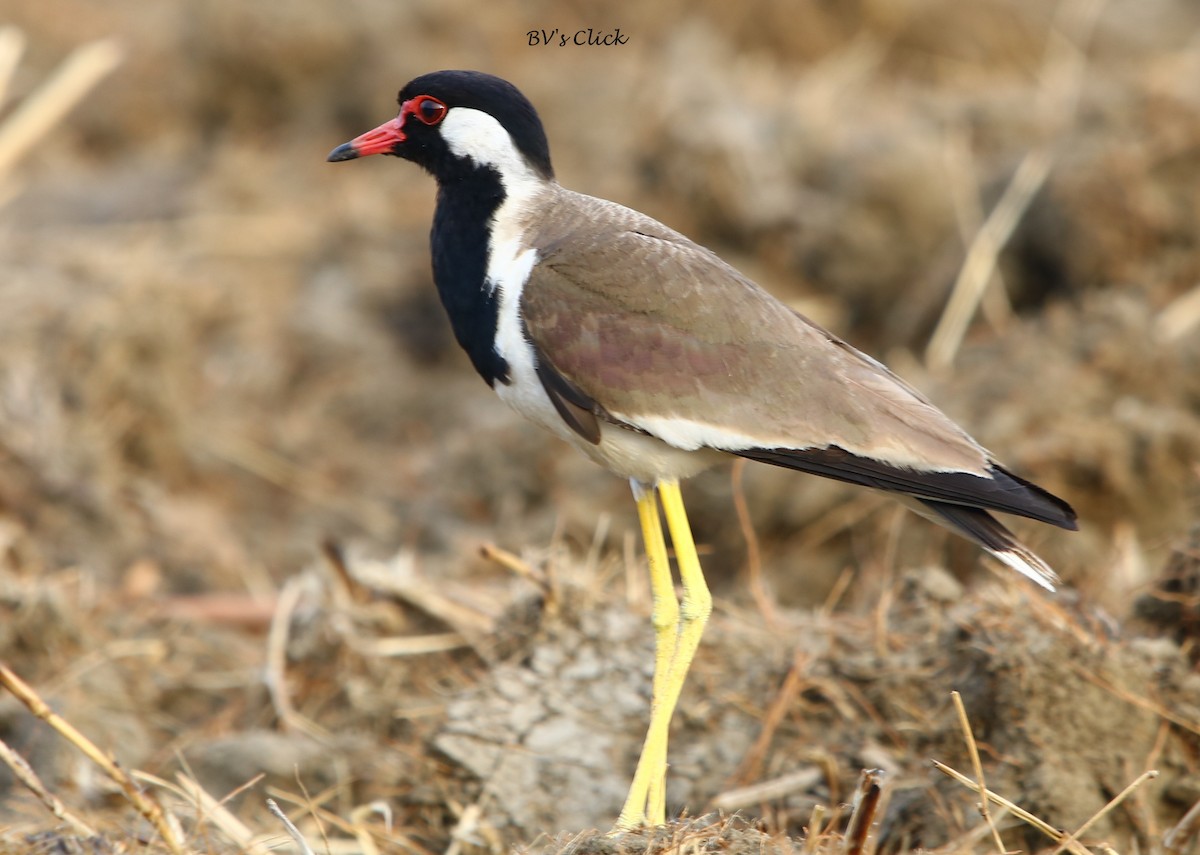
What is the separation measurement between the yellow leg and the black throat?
1.68 feet

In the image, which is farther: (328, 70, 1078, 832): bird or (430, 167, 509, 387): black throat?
(430, 167, 509, 387): black throat

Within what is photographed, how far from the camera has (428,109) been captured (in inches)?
154

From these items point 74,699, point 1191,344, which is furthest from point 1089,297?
point 74,699

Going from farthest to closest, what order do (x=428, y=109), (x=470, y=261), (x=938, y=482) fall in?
(x=428, y=109)
(x=470, y=261)
(x=938, y=482)

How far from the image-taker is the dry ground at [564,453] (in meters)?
3.90

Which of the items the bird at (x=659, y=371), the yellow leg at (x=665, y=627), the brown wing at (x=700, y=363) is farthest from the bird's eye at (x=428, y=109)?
the yellow leg at (x=665, y=627)

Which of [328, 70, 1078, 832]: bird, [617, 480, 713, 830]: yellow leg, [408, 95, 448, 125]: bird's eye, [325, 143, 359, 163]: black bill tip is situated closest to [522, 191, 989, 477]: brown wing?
[328, 70, 1078, 832]: bird

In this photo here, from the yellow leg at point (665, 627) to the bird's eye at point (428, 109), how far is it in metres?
1.06

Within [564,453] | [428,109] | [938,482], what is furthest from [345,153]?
[564,453]

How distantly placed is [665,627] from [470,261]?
1.02 meters

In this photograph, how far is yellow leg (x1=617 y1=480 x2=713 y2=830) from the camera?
11.8 ft

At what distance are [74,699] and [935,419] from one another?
2731mm

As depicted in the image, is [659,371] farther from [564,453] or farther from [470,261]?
[564,453]

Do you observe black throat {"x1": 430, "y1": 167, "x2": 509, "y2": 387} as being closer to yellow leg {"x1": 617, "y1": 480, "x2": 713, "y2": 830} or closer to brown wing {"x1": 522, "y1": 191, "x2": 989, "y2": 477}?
brown wing {"x1": 522, "y1": 191, "x2": 989, "y2": 477}
